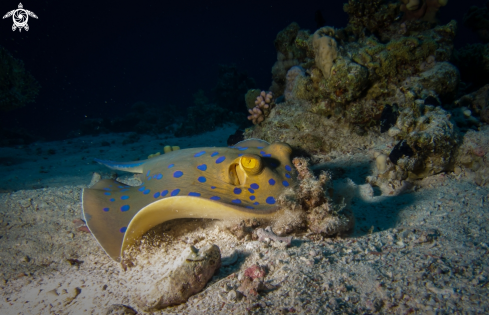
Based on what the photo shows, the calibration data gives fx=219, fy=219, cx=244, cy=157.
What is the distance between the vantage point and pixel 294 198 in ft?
8.57

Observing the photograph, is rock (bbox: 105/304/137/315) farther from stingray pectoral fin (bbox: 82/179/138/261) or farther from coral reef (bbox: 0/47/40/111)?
coral reef (bbox: 0/47/40/111)

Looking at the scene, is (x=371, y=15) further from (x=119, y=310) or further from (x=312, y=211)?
(x=119, y=310)

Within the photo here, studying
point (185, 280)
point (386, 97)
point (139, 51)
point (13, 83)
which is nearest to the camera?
point (185, 280)

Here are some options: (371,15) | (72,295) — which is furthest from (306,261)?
(371,15)

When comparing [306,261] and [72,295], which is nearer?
[306,261]

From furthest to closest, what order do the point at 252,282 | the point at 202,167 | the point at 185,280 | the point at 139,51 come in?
the point at 139,51 < the point at 202,167 < the point at 185,280 < the point at 252,282

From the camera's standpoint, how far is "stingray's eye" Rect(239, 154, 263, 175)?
2766mm

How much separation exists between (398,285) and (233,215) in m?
1.55

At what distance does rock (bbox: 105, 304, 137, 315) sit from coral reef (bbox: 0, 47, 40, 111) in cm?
1290

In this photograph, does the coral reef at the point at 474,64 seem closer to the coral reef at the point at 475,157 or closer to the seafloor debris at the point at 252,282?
the coral reef at the point at 475,157

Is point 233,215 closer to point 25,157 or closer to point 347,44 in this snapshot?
point 347,44

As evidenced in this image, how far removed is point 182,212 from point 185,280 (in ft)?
2.34

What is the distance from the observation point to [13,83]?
402 inches

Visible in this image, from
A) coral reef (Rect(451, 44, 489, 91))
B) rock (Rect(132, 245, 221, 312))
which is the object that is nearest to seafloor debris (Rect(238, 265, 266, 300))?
rock (Rect(132, 245, 221, 312))
